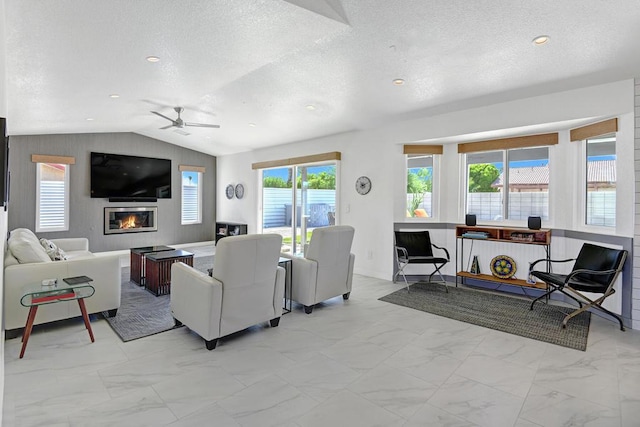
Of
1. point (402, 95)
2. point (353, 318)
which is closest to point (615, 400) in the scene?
point (353, 318)

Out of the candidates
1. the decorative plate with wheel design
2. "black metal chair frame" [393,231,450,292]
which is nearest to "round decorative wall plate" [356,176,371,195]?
"black metal chair frame" [393,231,450,292]

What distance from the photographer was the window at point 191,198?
28.9 feet

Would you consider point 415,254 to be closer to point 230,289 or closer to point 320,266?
point 320,266

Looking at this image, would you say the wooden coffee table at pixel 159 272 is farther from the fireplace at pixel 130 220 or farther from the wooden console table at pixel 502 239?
the wooden console table at pixel 502 239

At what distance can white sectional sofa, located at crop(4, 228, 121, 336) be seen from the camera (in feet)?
9.85

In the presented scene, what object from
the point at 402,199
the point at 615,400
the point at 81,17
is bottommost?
the point at 615,400

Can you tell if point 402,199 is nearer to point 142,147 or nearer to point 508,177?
point 508,177

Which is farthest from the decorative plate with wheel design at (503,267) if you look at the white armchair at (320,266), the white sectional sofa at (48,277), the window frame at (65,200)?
the window frame at (65,200)

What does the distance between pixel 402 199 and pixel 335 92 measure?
84.7 inches

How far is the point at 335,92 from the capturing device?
440cm

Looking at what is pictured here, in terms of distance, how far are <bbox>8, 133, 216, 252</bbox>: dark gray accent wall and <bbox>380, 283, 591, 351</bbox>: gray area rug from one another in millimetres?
6207

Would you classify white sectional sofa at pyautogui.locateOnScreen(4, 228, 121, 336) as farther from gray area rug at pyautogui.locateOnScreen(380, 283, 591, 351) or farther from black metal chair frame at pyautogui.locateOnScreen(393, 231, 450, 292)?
black metal chair frame at pyautogui.locateOnScreen(393, 231, 450, 292)

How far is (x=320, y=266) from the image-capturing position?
3.92 m

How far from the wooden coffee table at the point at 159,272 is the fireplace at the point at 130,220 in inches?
137
